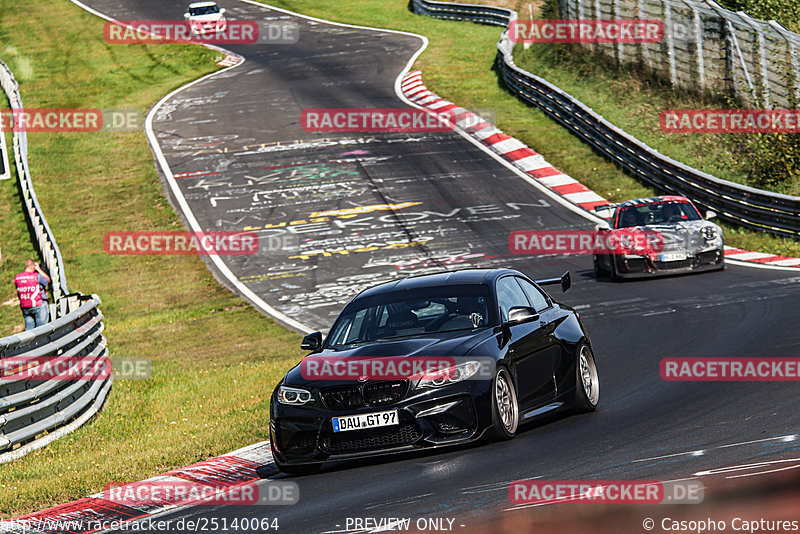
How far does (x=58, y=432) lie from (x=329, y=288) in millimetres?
10444

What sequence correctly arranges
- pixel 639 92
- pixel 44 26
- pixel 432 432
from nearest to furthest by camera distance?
pixel 432 432, pixel 639 92, pixel 44 26

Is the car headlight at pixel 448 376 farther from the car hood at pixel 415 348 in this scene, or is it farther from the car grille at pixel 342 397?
the car grille at pixel 342 397

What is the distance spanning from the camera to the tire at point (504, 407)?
8602 mm

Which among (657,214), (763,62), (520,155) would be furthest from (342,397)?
(520,155)

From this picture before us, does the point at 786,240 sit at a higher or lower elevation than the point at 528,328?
lower

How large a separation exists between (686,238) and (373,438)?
12476 mm

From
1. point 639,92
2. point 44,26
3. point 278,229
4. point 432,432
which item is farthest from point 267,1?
point 432,432

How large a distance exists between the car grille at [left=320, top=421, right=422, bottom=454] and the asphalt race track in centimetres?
21

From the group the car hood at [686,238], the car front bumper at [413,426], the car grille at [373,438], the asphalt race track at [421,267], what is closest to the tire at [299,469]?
the asphalt race track at [421,267]

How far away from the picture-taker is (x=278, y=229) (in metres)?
27.4

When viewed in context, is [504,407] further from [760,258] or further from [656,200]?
[760,258]

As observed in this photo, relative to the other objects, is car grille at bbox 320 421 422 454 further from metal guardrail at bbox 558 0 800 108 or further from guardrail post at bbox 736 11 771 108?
guardrail post at bbox 736 11 771 108

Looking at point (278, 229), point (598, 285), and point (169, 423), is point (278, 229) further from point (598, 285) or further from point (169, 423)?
point (169, 423)

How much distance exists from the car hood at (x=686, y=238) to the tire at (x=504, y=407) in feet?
37.2
